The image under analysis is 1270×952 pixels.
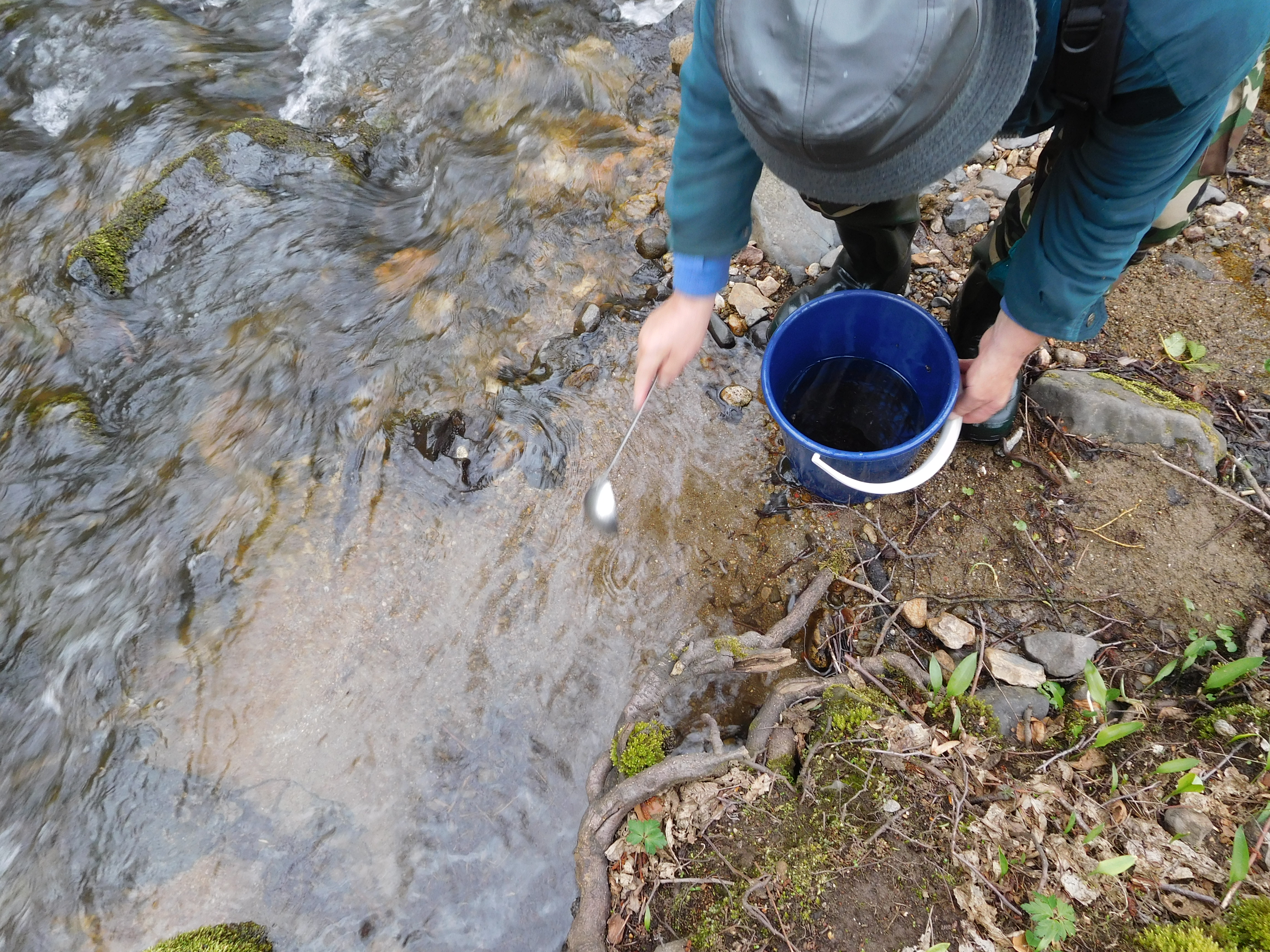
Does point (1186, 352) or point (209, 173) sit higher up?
point (209, 173)

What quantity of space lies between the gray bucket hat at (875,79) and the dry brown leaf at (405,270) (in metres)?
2.42

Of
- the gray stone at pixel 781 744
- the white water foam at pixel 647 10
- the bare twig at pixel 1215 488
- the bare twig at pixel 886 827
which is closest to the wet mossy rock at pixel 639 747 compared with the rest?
the gray stone at pixel 781 744

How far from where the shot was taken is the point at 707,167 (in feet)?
5.55

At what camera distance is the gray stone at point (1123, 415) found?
2.35 m

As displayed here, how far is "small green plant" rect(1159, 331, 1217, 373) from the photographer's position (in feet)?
8.51

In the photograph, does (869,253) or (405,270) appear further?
(405,270)

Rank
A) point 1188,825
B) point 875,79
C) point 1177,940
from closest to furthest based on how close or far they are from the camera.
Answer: point 875,79 → point 1177,940 → point 1188,825

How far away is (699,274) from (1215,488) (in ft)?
6.07

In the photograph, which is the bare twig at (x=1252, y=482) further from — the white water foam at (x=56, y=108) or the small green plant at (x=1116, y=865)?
the white water foam at (x=56, y=108)

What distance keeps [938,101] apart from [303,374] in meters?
2.75

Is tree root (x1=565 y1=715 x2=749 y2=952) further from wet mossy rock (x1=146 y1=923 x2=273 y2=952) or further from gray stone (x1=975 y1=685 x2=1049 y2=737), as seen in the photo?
wet mossy rock (x1=146 y1=923 x2=273 y2=952)

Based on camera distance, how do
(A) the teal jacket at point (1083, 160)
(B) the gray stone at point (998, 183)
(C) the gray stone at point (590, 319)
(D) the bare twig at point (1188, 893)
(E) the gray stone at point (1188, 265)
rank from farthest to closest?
(B) the gray stone at point (998, 183) < (C) the gray stone at point (590, 319) < (E) the gray stone at point (1188, 265) < (D) the bare twig at point (1188, 893) < (A) the teal jacket at point (1083, 160)

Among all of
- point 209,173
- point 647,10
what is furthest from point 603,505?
point 647,10

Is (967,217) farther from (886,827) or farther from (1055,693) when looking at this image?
(886,827)
